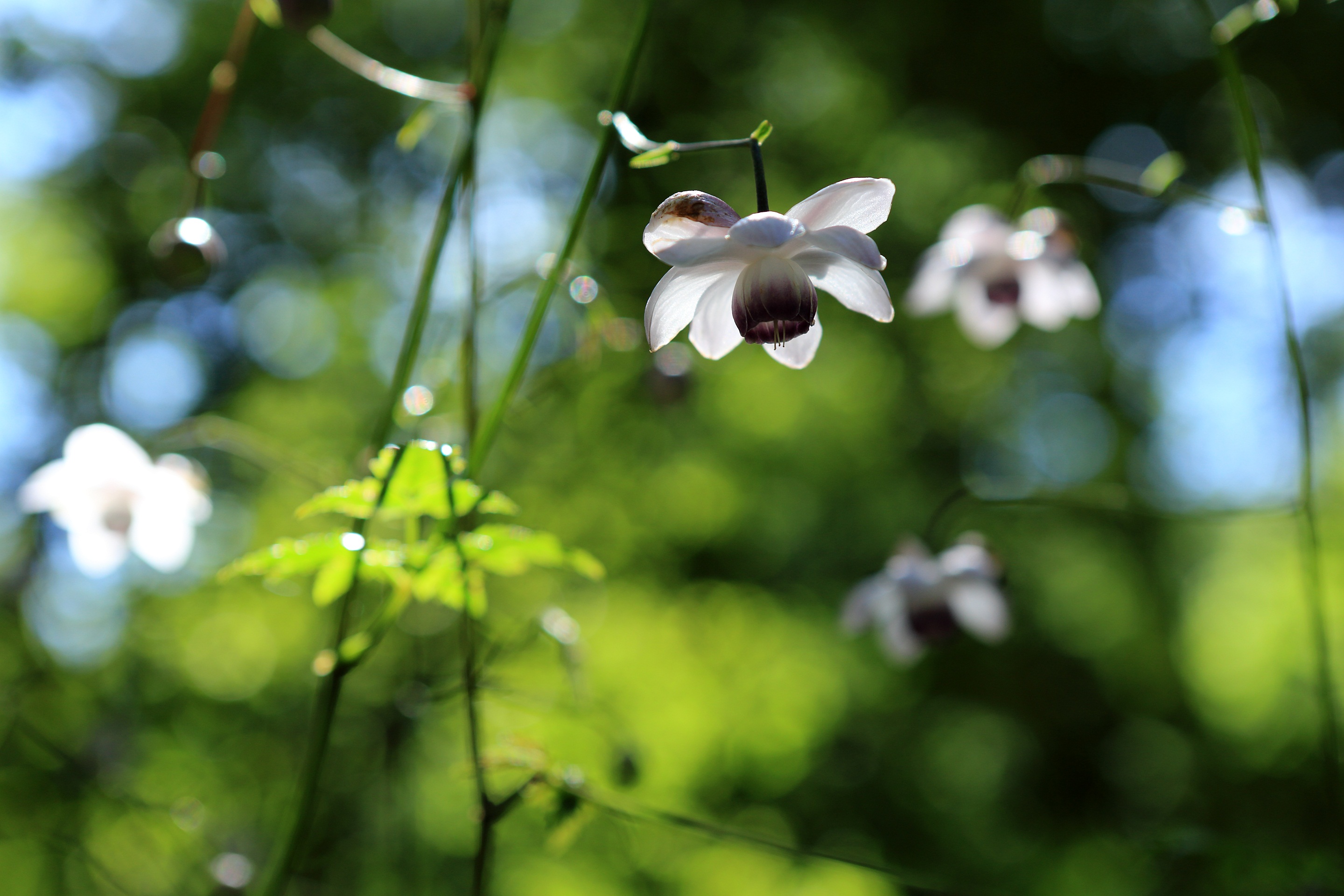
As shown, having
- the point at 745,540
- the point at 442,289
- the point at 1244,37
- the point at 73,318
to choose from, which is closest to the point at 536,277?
the point at 1244,37

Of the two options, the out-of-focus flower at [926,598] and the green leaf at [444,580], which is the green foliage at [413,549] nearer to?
the green leaf at [444,580]

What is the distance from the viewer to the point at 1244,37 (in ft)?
4.43

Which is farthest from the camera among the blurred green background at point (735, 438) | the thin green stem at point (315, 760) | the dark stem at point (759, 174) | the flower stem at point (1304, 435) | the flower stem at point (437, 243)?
the blurred green background at point (735, 438)

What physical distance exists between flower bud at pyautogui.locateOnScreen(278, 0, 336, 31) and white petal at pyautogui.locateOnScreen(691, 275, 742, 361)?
0.72 meters

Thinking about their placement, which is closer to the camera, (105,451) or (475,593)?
(475,593)

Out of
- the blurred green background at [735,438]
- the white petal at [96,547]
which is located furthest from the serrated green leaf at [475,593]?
the blurred green background at [735,438]

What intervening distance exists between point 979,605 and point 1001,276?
82cm

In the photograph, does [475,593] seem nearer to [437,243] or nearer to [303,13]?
[437,243]

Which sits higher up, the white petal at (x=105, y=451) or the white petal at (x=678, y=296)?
the white petal at (x=678, y=296)

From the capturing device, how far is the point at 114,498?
1873mm

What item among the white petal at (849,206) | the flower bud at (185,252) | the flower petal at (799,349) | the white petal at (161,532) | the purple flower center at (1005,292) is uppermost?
the purple flower center at (1005,292)

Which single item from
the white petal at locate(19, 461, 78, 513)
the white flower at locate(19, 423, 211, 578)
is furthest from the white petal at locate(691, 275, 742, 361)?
the white petal at locate(19, 461, 78, 513)

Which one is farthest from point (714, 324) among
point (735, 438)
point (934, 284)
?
point (735, 438)

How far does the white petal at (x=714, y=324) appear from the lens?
1071 millimetres
